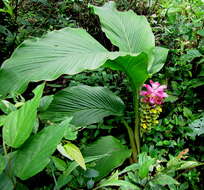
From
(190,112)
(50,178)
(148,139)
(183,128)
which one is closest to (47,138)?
(50,178)

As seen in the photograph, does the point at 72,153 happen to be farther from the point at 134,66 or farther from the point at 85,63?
the point at 134,66

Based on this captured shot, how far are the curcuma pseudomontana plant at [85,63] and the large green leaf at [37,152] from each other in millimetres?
307

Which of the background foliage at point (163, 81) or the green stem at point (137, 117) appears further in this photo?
the green stem at point (137, 117)

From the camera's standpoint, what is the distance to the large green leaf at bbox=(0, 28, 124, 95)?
41.2 inches

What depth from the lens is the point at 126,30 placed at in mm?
1600

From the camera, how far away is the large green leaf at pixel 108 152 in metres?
1.15

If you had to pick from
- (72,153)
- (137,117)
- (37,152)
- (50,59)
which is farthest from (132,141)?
(37,152)

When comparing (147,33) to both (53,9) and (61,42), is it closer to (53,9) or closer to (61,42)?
(61,42)

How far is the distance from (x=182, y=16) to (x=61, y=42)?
1.23m

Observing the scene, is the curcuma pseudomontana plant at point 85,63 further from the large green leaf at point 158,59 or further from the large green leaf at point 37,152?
the large green leaf at point 37,152

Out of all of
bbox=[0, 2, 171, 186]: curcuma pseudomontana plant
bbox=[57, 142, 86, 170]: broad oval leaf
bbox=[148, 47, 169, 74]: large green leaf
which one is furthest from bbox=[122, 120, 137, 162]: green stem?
bbox=[57, 142, 86, 170]: broad oval leaf

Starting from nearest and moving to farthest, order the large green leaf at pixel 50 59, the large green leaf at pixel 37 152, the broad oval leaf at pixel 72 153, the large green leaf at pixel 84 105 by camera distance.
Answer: the large green leaf at pixel 37 152, the broad oval leaf at pixel 72 153, the large green leaf at pixel 50 59, the large green leaf at pixel 84 105

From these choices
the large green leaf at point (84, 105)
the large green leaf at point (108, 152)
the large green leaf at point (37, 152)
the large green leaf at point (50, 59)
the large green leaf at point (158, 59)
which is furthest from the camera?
the large green leaf at point (158, 59)

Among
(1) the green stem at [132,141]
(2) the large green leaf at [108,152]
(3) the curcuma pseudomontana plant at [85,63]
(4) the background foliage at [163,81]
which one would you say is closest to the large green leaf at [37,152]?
(4) the background foliage at [163,81]
